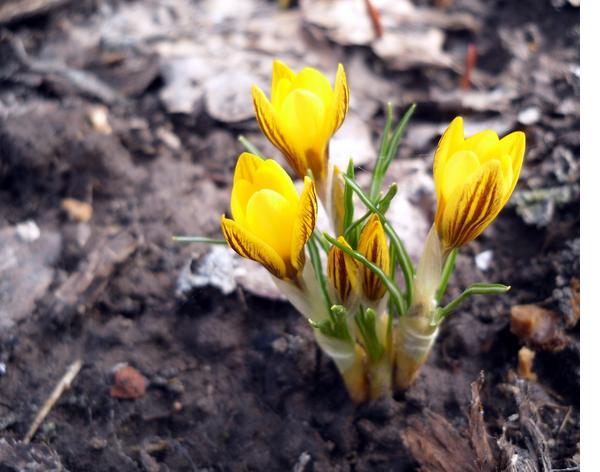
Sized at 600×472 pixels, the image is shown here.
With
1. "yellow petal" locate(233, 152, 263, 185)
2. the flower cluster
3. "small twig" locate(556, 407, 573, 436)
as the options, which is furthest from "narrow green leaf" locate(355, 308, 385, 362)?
"small twig" locate(556, 407, 573, 436)

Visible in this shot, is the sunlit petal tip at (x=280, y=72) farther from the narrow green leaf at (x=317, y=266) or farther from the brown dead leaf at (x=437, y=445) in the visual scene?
the brown dead leaf at (x=437, y=445)

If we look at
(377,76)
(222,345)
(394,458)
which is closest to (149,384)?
(222,345)

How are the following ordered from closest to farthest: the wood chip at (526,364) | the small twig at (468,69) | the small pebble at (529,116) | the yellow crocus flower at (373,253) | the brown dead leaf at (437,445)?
the yellow crocus flower at (373,253)
the brown dead leaf at (437,445)
the wood chip at (526,364)
the small pebble at (529,116)
the small twig at (468,69)

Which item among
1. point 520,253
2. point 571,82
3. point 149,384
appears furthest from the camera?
point 571,82

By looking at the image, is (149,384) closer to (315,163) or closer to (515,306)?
(315,163)

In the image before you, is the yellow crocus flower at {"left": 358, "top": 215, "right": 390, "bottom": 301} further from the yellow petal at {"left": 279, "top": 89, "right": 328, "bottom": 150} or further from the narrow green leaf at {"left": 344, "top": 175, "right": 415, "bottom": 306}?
the yellow petal at {"left": 279, "top": 89, "right": 328, "bottom": 150}

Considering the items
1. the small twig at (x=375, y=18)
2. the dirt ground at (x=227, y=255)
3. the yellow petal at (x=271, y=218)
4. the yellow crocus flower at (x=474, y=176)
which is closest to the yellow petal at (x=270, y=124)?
the yellow petal at (x=271, y=218)
